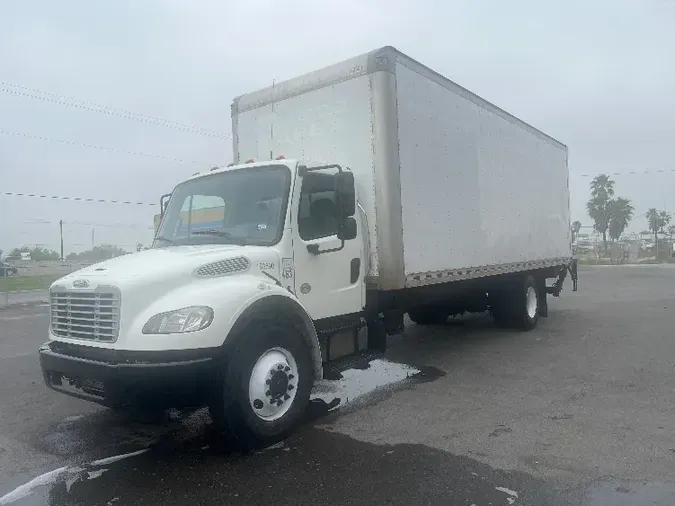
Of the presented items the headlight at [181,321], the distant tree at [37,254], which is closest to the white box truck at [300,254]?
the headlight at [181,321]

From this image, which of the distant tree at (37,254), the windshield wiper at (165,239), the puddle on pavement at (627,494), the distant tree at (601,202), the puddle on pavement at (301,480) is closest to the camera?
the puddle on pavement at (627,494)

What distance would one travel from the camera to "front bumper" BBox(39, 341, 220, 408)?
4043 mm

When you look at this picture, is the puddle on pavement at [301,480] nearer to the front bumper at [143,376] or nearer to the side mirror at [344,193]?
the front bumper at [143,376]

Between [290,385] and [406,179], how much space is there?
9.37 ft

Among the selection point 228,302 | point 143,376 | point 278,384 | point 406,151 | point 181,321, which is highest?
point 406,151

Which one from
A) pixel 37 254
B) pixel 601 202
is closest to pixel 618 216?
pixel 601 202

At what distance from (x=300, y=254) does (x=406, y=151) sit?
6.58 feet

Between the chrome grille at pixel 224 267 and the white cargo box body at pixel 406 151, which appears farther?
the white cargo box body at pixel 406 151

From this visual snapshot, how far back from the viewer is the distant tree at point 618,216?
5809 centimetres

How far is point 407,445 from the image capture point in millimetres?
4648

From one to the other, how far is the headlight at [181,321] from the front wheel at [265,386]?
0.38 m

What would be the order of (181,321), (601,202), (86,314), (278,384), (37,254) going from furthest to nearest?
(601,202), (37,254), (278,384), (86,314), (181,321)

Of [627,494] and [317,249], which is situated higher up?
[317,249]

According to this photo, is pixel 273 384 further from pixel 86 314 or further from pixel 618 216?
pixel 618 216
